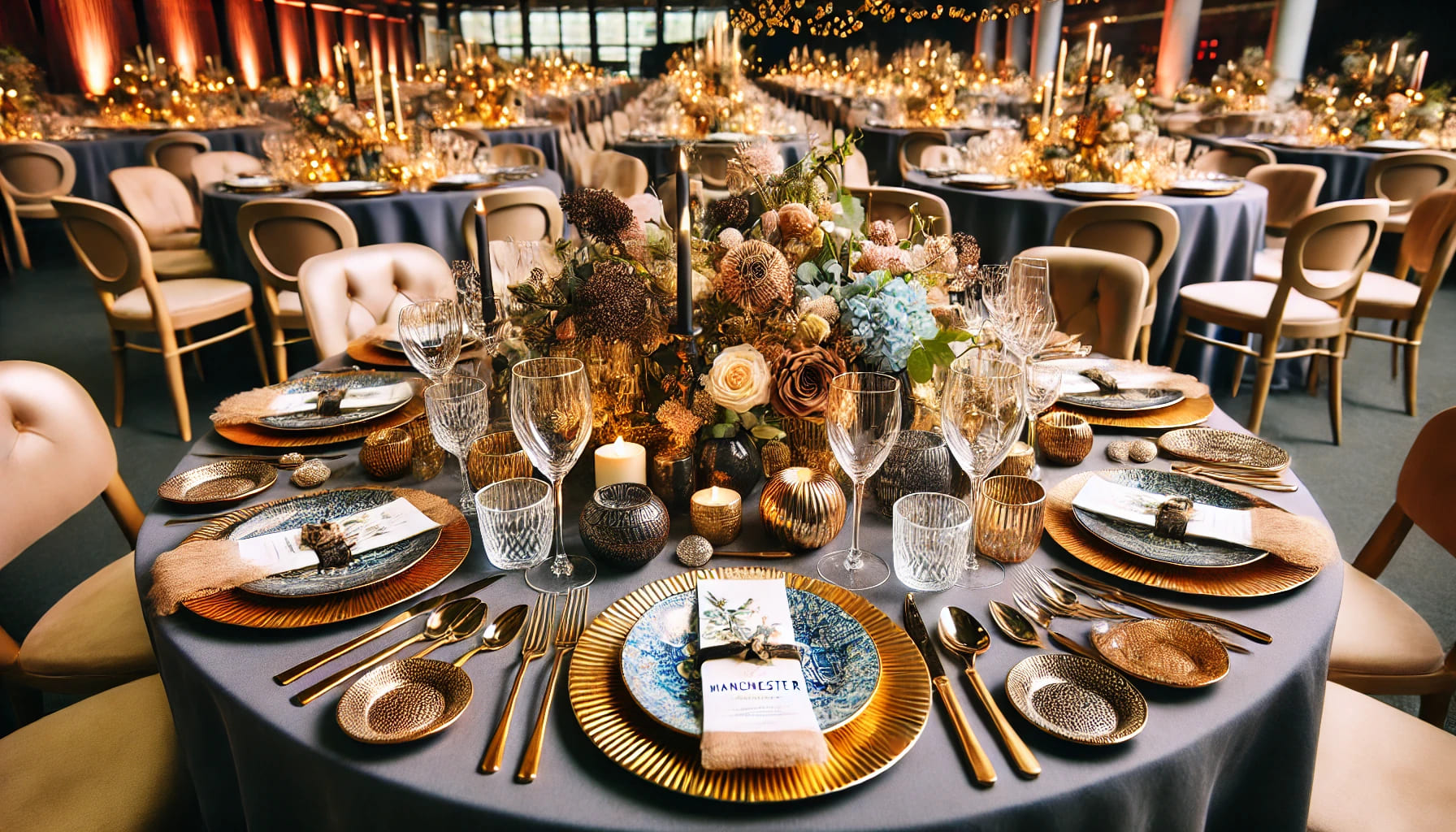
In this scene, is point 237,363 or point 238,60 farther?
point 238,60

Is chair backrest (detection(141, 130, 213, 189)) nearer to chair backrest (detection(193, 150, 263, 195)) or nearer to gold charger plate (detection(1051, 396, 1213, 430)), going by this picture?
chair backrest (detection(193, 150, 263, 195))

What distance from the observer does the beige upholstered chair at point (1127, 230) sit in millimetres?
3174

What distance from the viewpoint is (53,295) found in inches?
231

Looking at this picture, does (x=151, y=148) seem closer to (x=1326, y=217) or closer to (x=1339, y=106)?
(x=1326, y=217)

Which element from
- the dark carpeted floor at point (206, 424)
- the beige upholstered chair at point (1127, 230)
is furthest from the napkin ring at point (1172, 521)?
the beige upholstered chair at point (1127, 230)

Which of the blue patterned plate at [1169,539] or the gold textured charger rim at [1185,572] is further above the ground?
the blue patterned plate at [1169,539]

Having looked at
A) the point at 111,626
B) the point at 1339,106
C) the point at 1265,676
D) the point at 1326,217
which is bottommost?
the point at 111,626

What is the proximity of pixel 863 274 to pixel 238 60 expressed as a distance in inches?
695

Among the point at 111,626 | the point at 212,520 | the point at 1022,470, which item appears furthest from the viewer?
the point at 111,626

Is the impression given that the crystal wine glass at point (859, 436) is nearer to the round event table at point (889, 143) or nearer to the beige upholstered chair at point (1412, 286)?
the beige upholstered chair at point (1412, 286)

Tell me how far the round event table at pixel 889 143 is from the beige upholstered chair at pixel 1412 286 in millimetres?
3617

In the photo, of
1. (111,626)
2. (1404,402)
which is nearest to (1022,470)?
(111,626)

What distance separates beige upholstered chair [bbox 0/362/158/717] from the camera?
55.0 inches

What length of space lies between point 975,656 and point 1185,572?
35 cm
